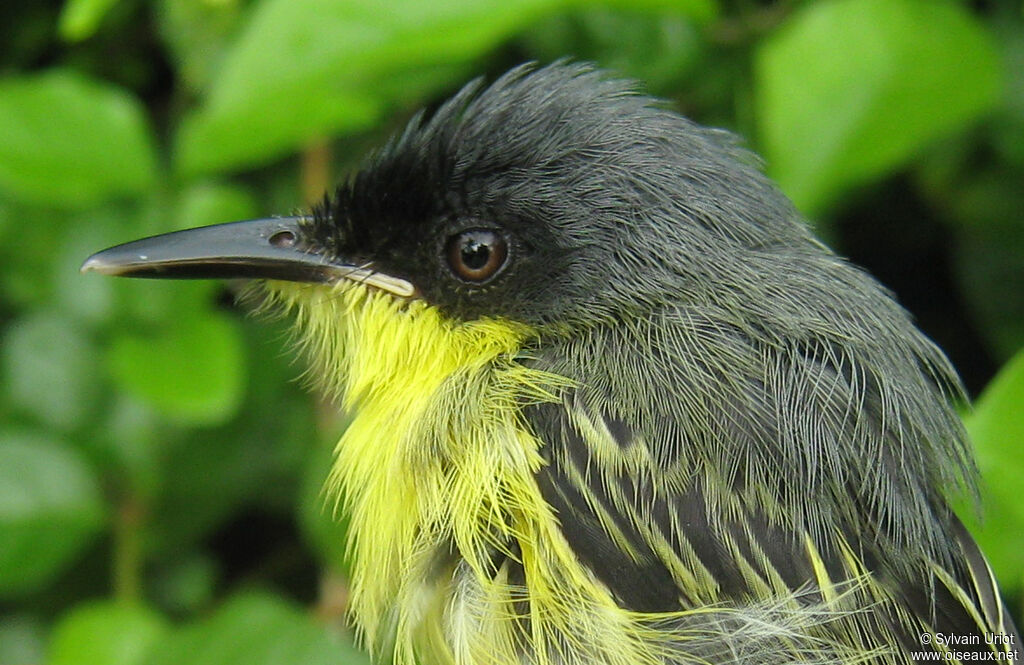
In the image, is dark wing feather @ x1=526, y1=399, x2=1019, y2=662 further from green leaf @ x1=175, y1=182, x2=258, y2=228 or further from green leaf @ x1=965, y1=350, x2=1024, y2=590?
green leaf @ x1=175, y1=182, x2=258, y2=228

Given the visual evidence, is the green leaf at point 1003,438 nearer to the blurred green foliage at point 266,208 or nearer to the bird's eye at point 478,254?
the blurred green foliage at point 266,208

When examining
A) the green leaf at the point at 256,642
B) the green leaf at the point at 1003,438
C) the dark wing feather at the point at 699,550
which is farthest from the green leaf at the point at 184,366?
the green leaf at the point at 1003,438

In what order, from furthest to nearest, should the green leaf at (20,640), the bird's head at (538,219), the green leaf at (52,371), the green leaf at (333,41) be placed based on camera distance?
the green leaf at (20,640), the green leaf at (52,371), the green leaf at (333,41), the bird's head at (538,219)

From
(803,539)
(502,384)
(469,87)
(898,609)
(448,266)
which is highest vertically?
(469,87)

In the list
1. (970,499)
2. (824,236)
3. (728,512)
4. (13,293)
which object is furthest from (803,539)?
(13,293)

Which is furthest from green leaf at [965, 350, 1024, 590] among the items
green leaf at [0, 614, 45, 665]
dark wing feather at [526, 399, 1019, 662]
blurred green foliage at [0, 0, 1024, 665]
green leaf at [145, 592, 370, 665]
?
green leaf at [0, 614, 45, 665]

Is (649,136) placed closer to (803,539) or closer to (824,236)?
(803,539)
